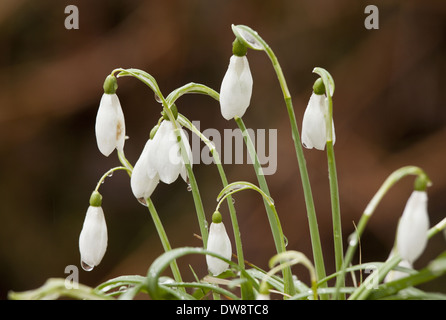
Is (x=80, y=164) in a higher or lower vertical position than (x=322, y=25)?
lower

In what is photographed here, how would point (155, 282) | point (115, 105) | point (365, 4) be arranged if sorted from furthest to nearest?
1. point (365, 4)
2. point (115, 105)
3. point (155, 282)

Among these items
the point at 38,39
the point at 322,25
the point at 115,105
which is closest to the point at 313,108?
the point at 115,105

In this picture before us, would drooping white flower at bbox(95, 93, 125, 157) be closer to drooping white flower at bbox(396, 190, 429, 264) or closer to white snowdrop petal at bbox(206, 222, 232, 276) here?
white snowdrop petal at bbox(206, 222, 232, 276)

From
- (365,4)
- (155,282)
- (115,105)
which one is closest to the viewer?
(155,282)

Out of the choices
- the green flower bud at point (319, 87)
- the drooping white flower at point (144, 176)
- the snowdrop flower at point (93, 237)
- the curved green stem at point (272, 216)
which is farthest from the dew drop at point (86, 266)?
the green flower bud at point (319, 87)

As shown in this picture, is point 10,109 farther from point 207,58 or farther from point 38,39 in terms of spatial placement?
point 207,58

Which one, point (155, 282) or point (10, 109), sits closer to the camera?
point (155, 282)

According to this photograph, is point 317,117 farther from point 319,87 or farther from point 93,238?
point 93,238

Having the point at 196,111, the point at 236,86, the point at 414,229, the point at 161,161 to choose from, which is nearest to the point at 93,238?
the point at 161,161
